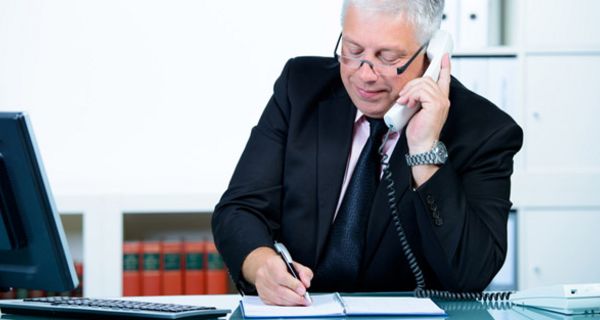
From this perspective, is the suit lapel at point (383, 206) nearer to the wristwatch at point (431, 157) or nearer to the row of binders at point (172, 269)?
the wristwatch at point (431, 157)

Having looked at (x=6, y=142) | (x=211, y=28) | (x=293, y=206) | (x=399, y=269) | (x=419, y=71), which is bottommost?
(x=399, y=269)

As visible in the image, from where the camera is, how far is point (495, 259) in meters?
1.82

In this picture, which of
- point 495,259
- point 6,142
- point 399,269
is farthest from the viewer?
point 399,269

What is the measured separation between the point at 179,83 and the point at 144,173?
0.39m

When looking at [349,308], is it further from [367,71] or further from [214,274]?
[214,274]

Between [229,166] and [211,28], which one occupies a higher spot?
[211,28]

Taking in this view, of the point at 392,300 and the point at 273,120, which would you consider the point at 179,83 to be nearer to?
the point at 273,120

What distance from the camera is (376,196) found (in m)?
1.94

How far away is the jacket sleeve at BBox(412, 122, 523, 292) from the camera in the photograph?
1.75 m

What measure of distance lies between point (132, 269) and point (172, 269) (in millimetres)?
146

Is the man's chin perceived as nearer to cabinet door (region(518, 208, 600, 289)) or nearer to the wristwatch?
the wristwatch

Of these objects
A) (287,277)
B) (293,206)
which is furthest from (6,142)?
(293,206)

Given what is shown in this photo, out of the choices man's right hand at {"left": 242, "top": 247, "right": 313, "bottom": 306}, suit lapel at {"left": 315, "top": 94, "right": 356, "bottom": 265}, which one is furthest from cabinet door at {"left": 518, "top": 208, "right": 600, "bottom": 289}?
man's right hand at {"left": 242, "top": 247, "right": 313, "bottom": 306}

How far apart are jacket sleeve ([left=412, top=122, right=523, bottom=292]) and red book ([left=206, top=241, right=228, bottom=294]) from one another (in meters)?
1.62
